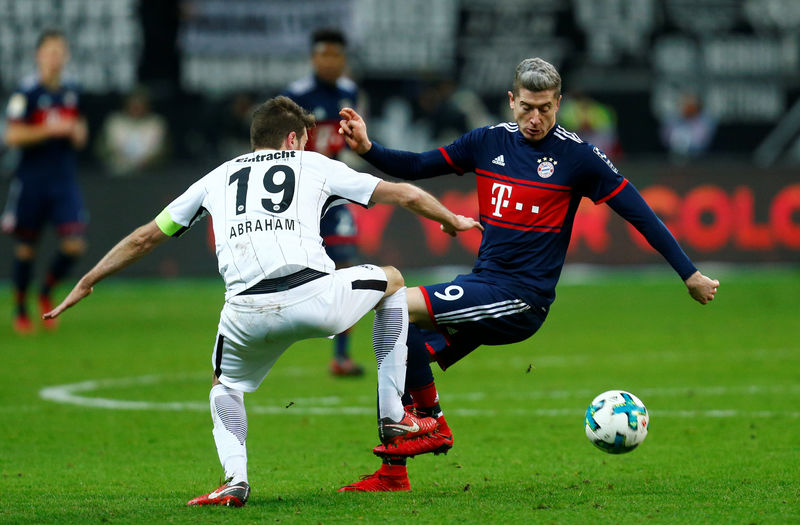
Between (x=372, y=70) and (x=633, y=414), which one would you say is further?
(x=372, y=70)

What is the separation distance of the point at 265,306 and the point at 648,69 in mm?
17753

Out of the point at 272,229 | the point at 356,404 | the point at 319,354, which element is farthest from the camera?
the point at 319,354

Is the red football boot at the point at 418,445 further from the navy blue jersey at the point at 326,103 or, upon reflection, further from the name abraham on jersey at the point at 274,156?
the navy blue jersey at the point at 326,103

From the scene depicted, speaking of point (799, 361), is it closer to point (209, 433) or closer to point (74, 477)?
point (209, 433)

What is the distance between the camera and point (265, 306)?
5707 mm

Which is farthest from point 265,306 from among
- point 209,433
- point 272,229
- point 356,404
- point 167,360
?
point 167,360

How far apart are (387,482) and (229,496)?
859mm

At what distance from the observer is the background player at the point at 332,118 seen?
10.5 meters

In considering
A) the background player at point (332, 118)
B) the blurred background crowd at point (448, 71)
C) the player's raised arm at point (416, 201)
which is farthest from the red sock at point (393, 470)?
the blurred background crowd at point (448, 71)

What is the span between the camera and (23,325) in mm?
13781

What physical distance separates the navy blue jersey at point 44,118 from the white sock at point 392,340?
8.38 meters

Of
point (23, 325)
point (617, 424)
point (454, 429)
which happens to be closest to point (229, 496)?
point (617, 424)

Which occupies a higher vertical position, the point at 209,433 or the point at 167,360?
the point at 209,433

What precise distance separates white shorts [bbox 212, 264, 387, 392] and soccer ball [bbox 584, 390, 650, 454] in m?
1.30
